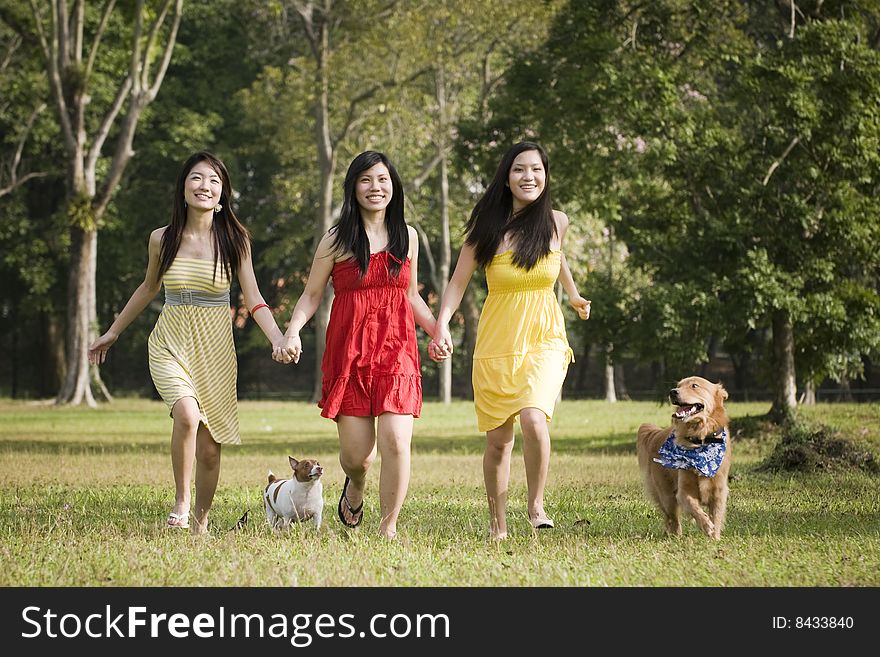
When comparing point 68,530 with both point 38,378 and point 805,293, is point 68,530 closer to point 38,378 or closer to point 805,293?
point 805,293

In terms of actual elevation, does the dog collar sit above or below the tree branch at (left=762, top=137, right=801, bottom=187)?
below

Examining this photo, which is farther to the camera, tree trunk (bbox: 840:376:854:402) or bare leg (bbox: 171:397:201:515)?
tree trunk (bbox: 840:376:854:402)

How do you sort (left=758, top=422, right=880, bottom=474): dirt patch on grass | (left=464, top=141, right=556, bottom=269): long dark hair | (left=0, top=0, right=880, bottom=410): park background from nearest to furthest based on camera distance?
(left=464, top=141, right=556, bottom=269): long dark hair, (left=758, top=422, right=880, bottom=474): dirt patch on grass, (left=0, top=0, right=880, bottom=410): park background

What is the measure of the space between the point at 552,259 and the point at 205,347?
2.35m

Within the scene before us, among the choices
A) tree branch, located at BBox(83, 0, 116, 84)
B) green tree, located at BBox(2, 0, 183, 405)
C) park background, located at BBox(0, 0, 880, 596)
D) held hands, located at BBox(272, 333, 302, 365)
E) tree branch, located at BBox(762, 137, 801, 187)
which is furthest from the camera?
tree branch, located at BBox(83, 0, 116, 84)

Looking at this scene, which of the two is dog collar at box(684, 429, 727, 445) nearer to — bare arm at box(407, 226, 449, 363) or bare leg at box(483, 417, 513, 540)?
bare leg at box(483, 417, 513, 540)

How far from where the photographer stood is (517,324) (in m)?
7.82

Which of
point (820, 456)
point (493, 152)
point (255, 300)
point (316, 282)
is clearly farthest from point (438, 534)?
point (493, 152)

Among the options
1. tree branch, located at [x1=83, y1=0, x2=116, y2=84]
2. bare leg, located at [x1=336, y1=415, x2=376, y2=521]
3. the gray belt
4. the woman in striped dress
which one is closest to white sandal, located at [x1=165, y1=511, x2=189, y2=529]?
the woman in striped dress

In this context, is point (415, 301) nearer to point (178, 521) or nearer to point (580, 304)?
point (580, 304)

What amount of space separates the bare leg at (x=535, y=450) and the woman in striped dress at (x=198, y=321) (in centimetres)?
176

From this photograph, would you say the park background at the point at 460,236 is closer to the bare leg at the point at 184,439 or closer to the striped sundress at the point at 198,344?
the bare leg at the point at 184,439

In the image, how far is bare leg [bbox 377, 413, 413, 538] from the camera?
743cm

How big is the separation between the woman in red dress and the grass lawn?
0.57 metres
